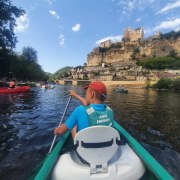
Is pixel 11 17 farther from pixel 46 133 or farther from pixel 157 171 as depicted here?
pixel 157 171

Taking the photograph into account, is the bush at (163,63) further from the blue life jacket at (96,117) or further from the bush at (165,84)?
the blue life jacket at (96,117)

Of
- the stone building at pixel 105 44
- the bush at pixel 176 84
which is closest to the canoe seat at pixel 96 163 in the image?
the bush at pixel 176 84

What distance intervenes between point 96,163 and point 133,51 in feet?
498

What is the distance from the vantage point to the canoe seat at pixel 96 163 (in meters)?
3.79

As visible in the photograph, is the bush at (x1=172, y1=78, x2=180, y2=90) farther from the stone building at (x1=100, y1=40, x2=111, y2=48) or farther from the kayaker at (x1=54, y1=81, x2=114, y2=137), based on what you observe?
the stone building at (x1=100, y1=40, x2=111, y2=48)

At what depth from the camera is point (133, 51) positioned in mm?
149875

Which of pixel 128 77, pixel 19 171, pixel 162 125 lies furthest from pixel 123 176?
pixel 128 77

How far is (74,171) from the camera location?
3887 millimetres

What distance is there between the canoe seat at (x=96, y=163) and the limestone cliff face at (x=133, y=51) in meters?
141

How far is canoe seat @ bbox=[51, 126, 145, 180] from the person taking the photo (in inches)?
149

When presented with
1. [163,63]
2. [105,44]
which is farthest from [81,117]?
[105,44]

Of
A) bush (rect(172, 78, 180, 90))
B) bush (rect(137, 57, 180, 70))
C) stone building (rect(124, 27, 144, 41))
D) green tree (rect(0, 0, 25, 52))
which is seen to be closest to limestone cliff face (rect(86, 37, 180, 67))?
stone building (rect(124, 27, 144, 41))

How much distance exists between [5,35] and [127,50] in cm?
12812

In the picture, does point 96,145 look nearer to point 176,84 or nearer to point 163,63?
point 176,84
